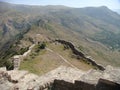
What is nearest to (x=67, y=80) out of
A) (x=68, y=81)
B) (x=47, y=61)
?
(x=68, y=81)

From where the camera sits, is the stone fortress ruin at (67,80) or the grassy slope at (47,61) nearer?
the stone fortress ruin at (67,80)

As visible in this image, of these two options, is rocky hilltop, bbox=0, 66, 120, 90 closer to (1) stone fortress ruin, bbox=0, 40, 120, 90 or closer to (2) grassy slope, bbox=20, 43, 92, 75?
(1) stone fortress ruin, bbox=0, 40, 120, 90

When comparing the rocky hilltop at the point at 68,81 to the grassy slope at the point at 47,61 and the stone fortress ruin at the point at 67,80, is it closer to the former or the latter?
the stone fortress ruin at the point at 67,80

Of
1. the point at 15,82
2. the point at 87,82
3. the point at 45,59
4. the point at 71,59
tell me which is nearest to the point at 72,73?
the point at 15,82

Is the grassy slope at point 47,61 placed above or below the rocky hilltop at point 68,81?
below

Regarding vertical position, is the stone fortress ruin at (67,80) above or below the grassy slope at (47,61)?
above

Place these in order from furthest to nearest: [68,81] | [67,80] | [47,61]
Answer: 1. [47,61]
2. [67,80]
3. [68,81]

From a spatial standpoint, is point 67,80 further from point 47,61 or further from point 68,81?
point 47,61

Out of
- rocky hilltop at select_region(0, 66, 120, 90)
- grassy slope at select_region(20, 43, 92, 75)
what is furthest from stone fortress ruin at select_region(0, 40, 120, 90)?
grassy slope at select_region(20, 43, 92, 75)

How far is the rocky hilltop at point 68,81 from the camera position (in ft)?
36.6

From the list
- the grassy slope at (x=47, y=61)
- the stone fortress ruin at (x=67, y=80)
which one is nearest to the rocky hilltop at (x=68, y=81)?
the stone fortress ruin at (x=67, y=80)

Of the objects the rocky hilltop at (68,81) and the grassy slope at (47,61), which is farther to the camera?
the grassy slope at (47,61)

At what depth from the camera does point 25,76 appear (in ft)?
68.7

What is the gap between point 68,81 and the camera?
1490 centimetres
